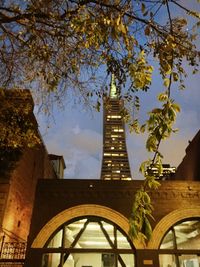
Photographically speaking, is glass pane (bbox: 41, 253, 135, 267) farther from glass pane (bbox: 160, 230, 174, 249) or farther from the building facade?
glass pane (bbox: 160, 230, 174, 249)

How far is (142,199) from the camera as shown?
144 inches

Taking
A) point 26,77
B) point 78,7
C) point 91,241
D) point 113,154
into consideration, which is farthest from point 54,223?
point 113,154

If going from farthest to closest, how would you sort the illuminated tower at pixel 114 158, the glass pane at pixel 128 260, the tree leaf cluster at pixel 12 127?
the illuminated tower at pixel 114 158 → the glass pane at pixel 128 260 → the tree leaf cluster at pixel 12 127

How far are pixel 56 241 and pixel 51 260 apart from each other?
0.71 metres

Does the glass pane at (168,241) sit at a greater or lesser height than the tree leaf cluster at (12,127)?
lesser

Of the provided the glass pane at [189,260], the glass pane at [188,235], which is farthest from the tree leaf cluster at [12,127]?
the glass pane at [189,260]

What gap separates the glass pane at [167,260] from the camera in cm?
1160

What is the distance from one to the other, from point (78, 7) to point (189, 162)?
13236mm

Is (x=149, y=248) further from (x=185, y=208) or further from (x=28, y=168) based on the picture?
(x=28, y=168)

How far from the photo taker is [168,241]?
39.4 feet

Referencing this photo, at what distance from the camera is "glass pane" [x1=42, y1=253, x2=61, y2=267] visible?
11.6 metres

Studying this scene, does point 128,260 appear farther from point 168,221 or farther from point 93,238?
point 168,221

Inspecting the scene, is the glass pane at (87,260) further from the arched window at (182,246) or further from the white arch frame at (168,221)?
the arched window at (182,246)

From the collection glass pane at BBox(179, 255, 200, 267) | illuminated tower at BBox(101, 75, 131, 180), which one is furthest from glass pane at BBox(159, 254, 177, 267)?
illuminated tower at BBox(101, 75, 131, 180)
